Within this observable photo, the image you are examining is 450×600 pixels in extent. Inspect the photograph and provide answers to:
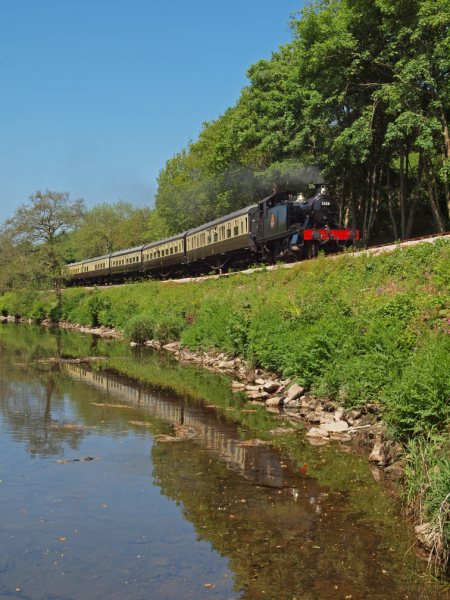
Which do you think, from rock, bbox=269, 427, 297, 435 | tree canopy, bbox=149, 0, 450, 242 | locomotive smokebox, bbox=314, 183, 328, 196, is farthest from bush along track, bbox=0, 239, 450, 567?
tree canopy, bbox=149, 0, 450, 242

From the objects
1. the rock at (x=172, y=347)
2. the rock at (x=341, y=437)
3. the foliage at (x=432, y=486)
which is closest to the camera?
the foliage at (x=432, y=486)

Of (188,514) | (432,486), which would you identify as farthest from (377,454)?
(188,514)

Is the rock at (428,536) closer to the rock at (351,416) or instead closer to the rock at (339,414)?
the rock at (351,416)

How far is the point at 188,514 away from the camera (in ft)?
31.7

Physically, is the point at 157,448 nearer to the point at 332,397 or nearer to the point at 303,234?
the point at 332,397

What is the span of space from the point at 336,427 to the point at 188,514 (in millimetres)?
5273

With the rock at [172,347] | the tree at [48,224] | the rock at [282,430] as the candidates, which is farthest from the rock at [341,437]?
the tree at [48,224]

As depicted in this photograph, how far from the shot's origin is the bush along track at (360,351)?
10398 mm

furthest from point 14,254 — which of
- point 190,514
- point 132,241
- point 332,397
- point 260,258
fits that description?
point 190,514

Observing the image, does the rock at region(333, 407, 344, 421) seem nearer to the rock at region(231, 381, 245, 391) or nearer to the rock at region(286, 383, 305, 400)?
the rock at region(286, 383, 305, 400)

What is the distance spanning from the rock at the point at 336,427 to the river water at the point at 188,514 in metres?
0.72

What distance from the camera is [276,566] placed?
7879 mm

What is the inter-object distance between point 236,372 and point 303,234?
784 centimetres

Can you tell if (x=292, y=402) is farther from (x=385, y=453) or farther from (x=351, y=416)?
(x=385, y=453)
